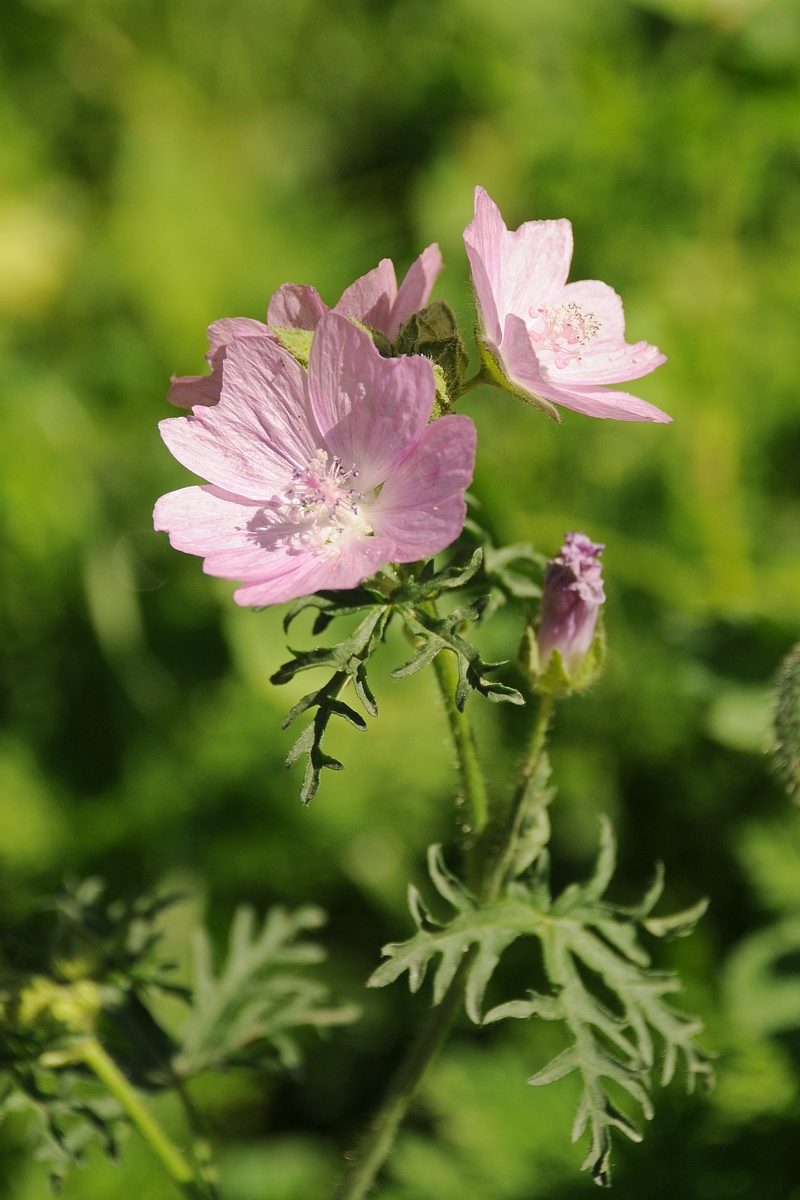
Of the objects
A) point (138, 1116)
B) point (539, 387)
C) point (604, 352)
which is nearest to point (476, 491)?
point (604, 352)

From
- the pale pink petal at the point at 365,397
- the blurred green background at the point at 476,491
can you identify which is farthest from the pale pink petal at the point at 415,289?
the blurred green background at the point at 476,491

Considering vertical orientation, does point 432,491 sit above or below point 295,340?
below

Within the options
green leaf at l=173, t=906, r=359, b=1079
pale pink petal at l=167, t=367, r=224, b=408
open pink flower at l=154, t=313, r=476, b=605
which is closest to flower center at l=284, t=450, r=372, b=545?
open pink flower at l=154, t=313, r=476, b=605

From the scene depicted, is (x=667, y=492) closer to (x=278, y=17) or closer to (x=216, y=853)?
(x=216, y=853)

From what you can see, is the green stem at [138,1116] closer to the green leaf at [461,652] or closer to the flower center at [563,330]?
the green leaf at [461,652]

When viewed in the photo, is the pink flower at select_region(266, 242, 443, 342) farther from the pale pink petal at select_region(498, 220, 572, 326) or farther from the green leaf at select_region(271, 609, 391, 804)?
the green leaf at select_region(271, 609, 391, 804)

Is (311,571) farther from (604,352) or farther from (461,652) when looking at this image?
(604,352)
